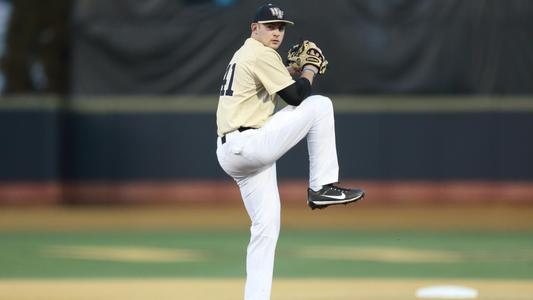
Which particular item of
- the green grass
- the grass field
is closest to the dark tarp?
the grass field

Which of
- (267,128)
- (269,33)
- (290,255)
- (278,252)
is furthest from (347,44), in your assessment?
(267,128)

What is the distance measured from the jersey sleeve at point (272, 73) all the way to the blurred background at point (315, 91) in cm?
795

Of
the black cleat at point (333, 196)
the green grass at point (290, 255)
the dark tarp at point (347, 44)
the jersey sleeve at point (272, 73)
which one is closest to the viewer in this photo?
the jersey sleeve at point (272, 73)

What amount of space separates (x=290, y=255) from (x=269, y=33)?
13.8ft

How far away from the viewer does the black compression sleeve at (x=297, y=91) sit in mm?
6082

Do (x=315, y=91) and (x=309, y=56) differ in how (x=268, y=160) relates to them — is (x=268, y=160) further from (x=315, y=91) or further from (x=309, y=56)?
(x=315, y=91)

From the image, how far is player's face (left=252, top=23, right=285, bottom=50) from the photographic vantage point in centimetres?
625

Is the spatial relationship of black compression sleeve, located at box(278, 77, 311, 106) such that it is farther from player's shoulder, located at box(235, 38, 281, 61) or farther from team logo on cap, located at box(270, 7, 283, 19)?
team logo on cap, located at box(270, 7, 283, 19)

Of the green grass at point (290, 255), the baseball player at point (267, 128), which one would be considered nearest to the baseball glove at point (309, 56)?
the baseball player at point (267, 128)

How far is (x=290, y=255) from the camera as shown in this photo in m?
10.1

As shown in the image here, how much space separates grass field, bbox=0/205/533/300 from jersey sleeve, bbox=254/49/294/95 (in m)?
2.04

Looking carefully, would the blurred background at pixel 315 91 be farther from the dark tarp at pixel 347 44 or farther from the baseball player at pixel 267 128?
the baseball player at pixel 267 128

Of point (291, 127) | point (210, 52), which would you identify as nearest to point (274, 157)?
point (291, 127)

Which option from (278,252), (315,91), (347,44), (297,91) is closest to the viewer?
(297,91)
